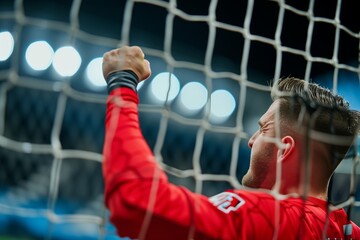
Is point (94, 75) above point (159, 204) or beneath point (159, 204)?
above

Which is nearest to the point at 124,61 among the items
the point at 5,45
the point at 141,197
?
the point at 141,197

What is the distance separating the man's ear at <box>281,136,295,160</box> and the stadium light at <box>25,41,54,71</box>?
4.55m

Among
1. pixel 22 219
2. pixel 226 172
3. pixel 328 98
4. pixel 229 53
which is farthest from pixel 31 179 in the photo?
pixel 328 98

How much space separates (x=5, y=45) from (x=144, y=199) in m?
4.64

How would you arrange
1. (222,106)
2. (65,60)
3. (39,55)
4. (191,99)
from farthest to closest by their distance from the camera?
(191,99) → (222,106) → (65,60) → (39,55)

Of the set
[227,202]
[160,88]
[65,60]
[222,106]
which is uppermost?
[65,60]

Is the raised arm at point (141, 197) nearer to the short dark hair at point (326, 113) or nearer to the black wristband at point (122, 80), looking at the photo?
the black wristband at point (122, 80)

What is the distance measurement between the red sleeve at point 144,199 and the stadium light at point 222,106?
4808 mm

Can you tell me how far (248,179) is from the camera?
0.96 metres

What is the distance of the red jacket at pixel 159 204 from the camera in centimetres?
→ 67

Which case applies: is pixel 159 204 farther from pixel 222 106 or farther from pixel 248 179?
pixel 222 106

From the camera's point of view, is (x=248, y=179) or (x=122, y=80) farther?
(x=248, y=179)

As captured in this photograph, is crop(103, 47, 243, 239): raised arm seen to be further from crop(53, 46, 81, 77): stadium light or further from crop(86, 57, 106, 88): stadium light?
crop(86, 57, 106, 88): stadium light

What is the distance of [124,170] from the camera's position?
0.68 metres
